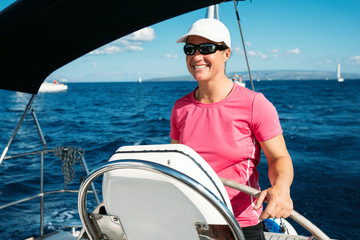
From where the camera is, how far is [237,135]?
1373 millimetres

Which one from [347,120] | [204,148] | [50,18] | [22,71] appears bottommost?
[347,120]

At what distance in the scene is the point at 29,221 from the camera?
5.49m

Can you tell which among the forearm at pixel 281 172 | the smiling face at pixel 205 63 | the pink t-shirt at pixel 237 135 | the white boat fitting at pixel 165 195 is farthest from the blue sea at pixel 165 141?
the white boat fitting at pixel 165 195

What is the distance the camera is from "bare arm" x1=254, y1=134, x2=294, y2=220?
1057mm

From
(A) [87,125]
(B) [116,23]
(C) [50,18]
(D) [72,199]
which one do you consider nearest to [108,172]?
(C) [50,18]

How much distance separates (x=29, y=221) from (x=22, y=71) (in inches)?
165

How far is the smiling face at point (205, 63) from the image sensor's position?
1.41 meters

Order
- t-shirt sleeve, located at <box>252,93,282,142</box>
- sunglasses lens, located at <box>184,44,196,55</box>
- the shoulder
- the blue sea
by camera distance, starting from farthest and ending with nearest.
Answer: the blue sea → the shoulder → sunglasses lens, located at <box>184,44,196,55</box> → t-shirt sleeve, located at <box>252,93,282,142</box>

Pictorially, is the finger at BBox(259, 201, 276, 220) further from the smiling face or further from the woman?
the smiling face

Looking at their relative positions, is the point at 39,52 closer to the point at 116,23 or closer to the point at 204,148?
the point at 116,23

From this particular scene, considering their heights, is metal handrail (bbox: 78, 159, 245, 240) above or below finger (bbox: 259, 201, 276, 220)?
above

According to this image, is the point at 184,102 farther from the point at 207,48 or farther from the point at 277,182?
the point at 277,182

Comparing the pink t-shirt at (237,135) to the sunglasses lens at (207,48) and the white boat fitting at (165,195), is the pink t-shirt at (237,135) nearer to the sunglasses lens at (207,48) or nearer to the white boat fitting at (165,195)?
the sunglasses lens at (207,48)

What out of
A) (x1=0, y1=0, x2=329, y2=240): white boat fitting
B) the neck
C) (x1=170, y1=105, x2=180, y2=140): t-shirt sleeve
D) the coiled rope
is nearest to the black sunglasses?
the neck
